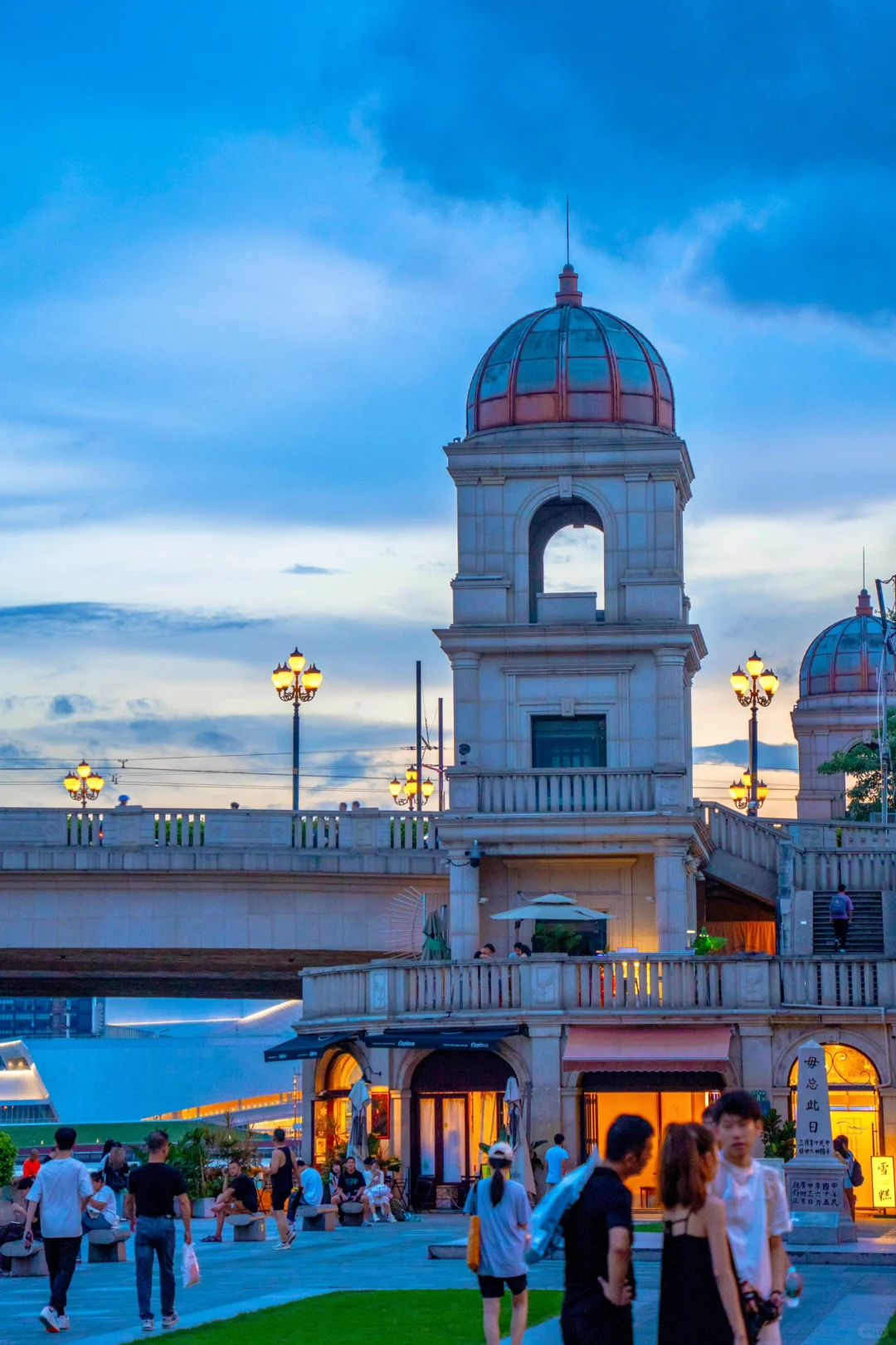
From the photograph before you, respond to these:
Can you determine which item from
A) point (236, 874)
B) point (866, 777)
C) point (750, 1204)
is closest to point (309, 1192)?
point (236, 874)

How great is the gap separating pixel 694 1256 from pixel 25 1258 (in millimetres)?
15921

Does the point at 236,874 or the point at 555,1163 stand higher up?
the point at 236,874

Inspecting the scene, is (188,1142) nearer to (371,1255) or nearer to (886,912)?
(886,912)

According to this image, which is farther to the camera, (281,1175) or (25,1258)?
(281,1175)

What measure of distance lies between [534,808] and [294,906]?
7.24 meters

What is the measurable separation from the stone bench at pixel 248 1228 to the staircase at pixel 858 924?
55.3 ft

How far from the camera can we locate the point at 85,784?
233 feet

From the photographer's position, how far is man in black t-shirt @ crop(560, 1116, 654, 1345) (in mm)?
10664

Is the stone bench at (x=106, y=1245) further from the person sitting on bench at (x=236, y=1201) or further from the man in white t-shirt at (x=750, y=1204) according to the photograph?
the man in white t-shirt at (x=750, y=1204)

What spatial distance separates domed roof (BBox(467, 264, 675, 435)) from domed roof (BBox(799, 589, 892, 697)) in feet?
130

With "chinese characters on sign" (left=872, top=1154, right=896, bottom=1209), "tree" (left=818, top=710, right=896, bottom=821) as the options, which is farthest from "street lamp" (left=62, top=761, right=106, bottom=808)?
"chinese characters on sign" (left=872, top=1154, right=896, bottom=1209)

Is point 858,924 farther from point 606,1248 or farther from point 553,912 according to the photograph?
point 606,1248

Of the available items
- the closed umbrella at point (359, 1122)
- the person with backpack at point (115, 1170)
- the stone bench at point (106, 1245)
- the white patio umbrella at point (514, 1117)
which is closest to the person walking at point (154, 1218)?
the stone bench at point (106, 1245)

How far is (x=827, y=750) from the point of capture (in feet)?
289
